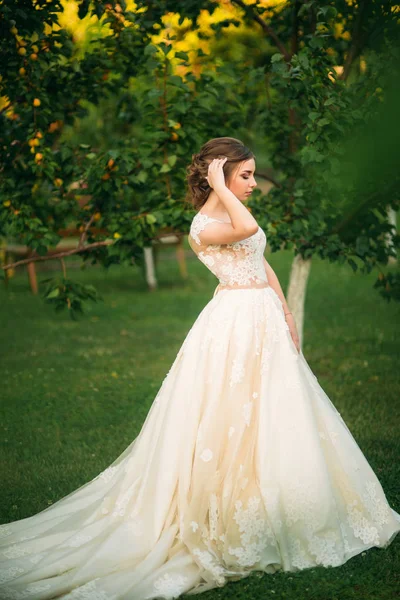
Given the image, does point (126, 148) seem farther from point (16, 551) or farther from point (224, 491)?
point (16, 551)

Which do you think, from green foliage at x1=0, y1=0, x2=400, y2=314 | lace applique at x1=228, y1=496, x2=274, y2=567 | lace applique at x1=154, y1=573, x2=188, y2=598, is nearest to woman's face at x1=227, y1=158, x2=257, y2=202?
green foliage at x1=0, y1=0, x2=400, y2=314

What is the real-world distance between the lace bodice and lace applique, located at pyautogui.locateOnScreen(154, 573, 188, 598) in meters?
1.51

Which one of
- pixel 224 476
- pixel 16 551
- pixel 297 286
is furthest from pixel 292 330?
pixel 297 286

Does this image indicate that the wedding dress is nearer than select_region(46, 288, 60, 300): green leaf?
Yes

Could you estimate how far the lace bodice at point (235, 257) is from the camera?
3.77 metres

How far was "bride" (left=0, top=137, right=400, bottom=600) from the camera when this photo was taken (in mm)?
3400

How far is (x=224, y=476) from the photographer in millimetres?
3580

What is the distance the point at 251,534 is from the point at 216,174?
1.83 metres

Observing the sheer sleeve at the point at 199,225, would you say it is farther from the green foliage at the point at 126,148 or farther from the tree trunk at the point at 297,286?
the tree trunk at the point at 297,286

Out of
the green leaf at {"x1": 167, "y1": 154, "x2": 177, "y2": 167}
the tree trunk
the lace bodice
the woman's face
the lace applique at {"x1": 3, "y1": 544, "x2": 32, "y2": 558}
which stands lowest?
the lace applique at {"x1": 3, "y1": 544, "x2": 32, "y2": 558}

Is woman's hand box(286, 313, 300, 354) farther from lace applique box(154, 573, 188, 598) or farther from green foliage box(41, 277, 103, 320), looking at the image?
green foliage box(41, 277, 103, 320)

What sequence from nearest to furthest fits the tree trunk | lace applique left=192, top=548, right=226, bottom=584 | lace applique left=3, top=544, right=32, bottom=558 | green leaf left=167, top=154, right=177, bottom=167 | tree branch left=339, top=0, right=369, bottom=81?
lace applique left=192, top=548, right=226, bottom=584
lace applique left=3, top=544, right=32, bottom=558
green leaf left=167, top=154, right=177, bottom=167
tree branch left=339, top=0, right=369, bottom=81
the tree trunk

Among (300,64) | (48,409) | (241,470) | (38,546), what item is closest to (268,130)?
(300,64)

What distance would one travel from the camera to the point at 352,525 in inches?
143
